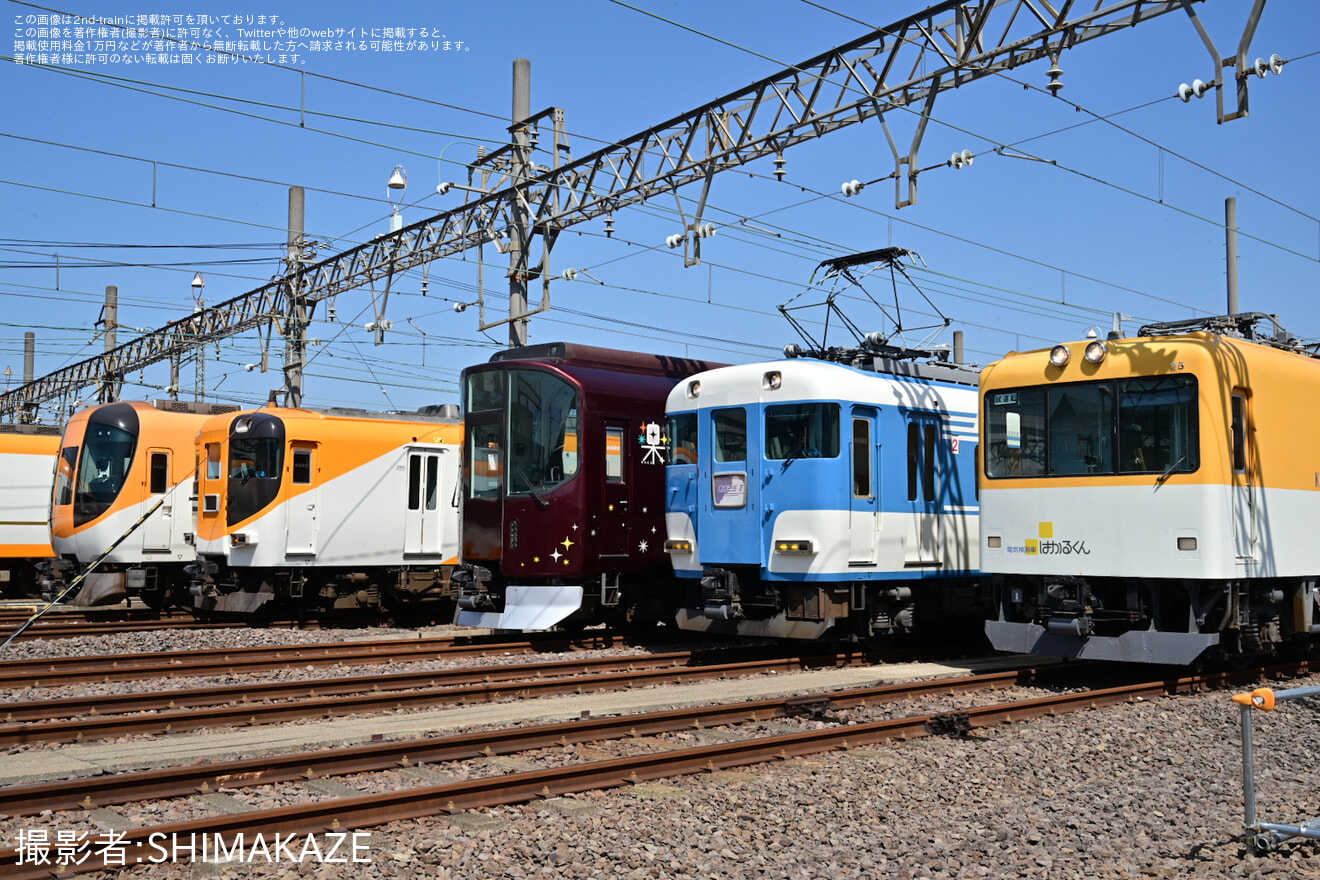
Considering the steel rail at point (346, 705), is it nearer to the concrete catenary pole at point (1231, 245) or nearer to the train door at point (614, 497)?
the train door at point (614, 497)

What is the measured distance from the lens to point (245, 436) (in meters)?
18.3

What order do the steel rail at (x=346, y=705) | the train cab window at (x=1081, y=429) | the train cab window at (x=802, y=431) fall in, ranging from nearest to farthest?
the steel rail at (x=346, y=705) → the train cab window at (x=1081, y=429) → the train cab window at (x=802, y=431)

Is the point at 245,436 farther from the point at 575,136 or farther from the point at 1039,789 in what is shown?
the point at 1039,789

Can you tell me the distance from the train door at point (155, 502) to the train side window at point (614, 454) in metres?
9.34

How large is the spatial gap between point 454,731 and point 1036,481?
6.08 metres

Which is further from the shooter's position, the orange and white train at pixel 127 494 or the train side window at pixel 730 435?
the orange and white train at pixel 127 494

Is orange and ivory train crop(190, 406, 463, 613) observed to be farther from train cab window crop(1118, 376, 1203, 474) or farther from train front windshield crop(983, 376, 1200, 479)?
train cab window crop(1118, 376, 1203, 474)

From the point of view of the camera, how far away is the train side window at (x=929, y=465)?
44.4ft

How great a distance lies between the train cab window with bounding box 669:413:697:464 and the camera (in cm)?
1374

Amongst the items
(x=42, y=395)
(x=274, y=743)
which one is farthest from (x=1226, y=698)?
(x=42, y=395)

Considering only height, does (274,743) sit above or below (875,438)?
below

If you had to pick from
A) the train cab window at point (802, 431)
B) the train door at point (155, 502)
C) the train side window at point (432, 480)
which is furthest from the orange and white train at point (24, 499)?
the train cab window at point (802, 431)

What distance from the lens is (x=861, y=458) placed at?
1270cm

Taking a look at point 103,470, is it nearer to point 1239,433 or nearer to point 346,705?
point 346,705
